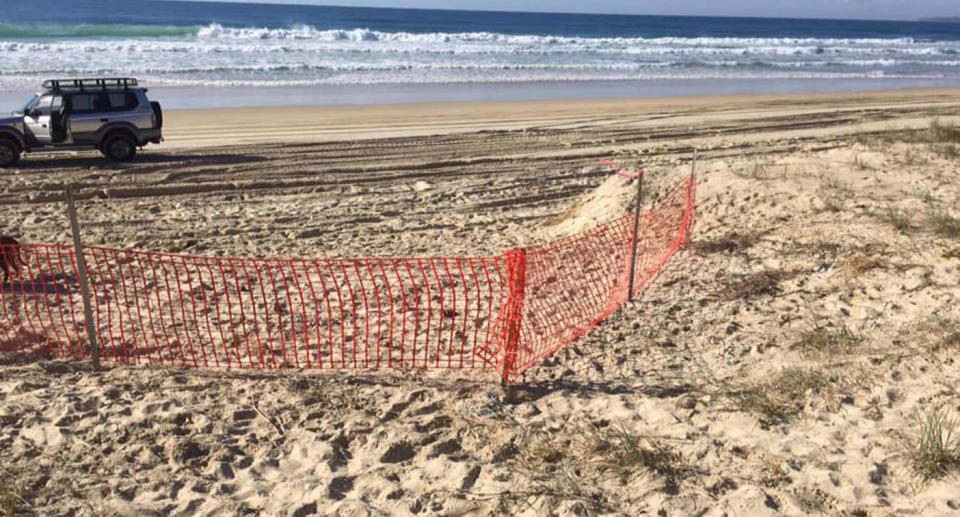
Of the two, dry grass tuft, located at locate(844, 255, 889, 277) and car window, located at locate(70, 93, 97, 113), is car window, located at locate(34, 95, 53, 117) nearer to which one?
car window, located at locate(70, 93, 97, 113)

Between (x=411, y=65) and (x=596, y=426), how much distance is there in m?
35.0

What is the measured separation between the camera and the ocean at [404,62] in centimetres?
3057

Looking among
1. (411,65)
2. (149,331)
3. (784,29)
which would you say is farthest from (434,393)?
(784,29)

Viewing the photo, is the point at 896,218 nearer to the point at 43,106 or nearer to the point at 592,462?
the point at 592,462

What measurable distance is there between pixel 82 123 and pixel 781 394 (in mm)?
13672

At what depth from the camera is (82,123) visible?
15.2 metres

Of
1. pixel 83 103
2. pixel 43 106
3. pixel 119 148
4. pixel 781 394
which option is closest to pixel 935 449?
pixel 781 394

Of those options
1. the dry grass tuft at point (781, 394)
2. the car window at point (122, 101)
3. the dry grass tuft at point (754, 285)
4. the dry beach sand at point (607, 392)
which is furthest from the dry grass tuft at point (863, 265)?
the car window at point (122, 101)

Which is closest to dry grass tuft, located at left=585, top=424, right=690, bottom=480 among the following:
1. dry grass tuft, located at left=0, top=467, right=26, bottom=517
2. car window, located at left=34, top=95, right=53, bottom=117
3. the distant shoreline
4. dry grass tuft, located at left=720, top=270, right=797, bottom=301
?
dry grass tuft, located at left=720, top=270, right=797, bottom=301

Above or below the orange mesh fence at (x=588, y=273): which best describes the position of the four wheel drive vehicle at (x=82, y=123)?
above

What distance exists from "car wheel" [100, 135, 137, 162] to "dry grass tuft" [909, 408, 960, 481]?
46.8 ft

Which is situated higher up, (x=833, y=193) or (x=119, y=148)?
(x=119, y=148)

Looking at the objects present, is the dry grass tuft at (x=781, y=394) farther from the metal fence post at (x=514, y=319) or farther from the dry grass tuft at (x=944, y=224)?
the dry grass tuft at (x=944, y=224)

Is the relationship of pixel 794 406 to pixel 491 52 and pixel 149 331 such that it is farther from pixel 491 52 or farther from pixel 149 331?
pixel 491 52
